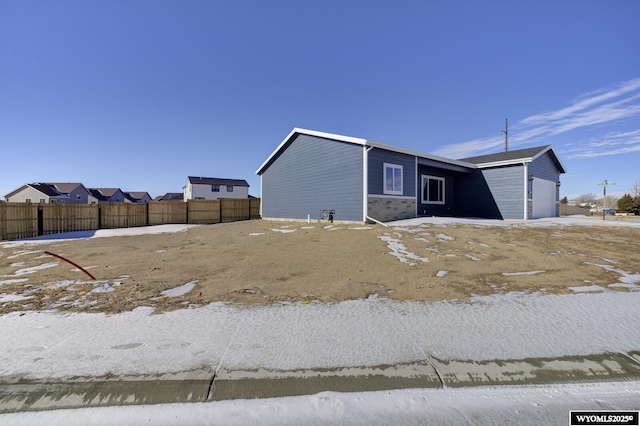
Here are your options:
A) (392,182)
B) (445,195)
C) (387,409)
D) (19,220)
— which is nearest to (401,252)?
(387,409)

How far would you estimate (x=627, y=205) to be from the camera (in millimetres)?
33719

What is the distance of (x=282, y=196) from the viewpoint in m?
19.4

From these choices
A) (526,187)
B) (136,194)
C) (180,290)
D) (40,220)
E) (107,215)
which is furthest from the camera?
(136,194)

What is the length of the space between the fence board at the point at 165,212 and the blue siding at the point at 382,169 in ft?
52.5

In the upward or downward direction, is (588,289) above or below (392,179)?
below

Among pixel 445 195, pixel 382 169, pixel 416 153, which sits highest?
pixel 416 153

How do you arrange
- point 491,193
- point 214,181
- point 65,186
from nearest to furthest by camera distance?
point 491,193, point 65,186, point 214,181

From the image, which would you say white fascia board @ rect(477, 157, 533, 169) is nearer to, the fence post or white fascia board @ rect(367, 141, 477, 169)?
white fascia board @ rect(367, 141, 477, 169)

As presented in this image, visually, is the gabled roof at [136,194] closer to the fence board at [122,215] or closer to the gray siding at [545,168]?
the fence board at [122,215]

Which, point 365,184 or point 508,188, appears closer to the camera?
point 365,184

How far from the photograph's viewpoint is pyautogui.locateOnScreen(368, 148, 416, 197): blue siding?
1387 centimetres

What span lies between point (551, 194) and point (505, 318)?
21.8 meters

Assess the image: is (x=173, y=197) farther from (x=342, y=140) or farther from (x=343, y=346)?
(x=343, y=346)

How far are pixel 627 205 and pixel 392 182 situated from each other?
36.5m
